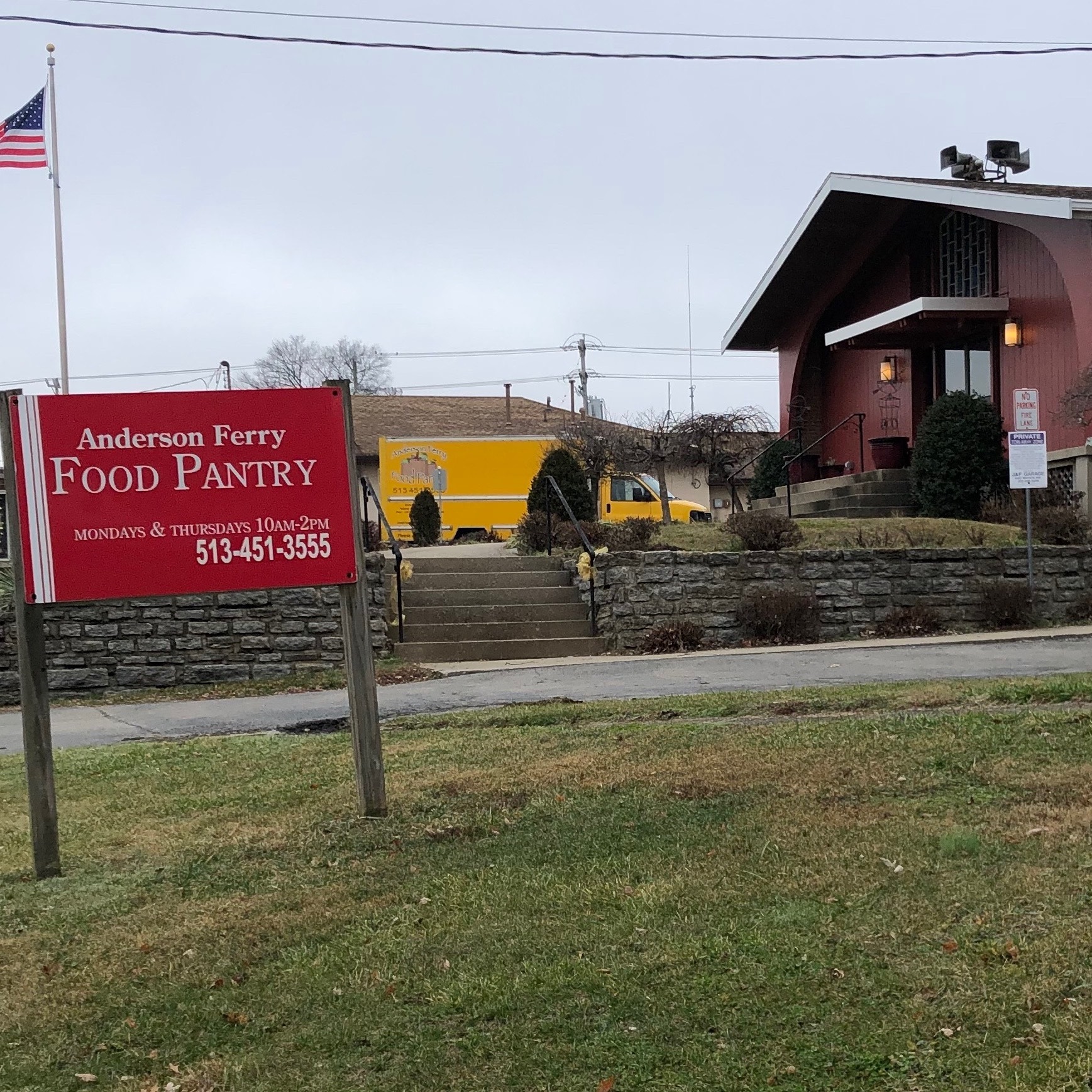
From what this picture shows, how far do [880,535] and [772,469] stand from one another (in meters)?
9.79

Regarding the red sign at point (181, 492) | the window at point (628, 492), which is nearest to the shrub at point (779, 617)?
the red sign at point (181, 492)

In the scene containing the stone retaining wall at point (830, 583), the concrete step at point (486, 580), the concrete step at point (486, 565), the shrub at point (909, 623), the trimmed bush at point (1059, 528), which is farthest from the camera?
the concrete step at point (486, 565)

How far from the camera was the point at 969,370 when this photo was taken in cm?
2347

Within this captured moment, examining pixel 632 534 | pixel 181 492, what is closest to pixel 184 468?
pixel 181 492

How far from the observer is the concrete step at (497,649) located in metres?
14.7

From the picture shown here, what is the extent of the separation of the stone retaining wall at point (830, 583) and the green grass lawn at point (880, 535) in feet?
1.65

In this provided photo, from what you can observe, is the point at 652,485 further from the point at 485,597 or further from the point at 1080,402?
the point at 485,597

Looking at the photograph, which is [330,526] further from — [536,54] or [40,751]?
[536,54]

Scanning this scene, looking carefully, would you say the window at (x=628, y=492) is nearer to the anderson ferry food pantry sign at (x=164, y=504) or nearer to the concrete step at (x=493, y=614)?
the concrete step at (x=493, y=614)

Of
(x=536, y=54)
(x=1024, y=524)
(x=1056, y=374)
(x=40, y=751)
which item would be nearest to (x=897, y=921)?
(x=40, y=751)

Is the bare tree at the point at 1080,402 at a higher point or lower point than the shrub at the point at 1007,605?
higher

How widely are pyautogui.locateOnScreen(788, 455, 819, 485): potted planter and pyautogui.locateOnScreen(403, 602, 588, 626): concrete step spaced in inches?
458

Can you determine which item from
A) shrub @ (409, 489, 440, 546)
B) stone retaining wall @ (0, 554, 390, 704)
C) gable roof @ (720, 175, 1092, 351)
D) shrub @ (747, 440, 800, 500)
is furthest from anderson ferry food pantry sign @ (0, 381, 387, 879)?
shrub @ (409, 489, 440, 546)

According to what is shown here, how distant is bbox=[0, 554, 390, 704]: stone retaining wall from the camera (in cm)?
1375
